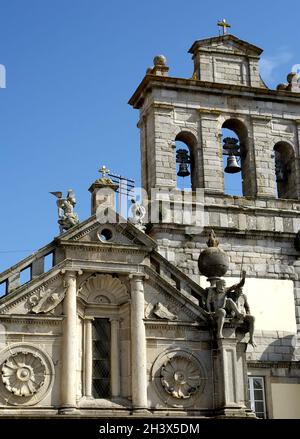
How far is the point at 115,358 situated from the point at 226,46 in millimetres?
11658

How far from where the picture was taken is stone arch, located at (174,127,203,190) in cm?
2647

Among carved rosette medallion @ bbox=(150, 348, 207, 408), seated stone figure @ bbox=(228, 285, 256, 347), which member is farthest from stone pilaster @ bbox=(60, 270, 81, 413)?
seated stone figure @ bbox=(228, 285, 256, 347)

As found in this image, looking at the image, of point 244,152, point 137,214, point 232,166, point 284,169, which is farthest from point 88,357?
point 284,169

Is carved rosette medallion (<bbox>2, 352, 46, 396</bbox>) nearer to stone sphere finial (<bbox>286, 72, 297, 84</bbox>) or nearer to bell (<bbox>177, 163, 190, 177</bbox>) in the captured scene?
bell (<bbox>177, 163, 190, 177</bbox>)

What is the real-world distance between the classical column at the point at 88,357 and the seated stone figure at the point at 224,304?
2.86 m

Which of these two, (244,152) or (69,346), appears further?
(244,152)

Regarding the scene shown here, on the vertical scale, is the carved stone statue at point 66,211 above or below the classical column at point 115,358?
above

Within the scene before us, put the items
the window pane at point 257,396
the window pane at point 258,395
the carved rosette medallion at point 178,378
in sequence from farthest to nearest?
the window pane at point 258,395
the window pane at point 257,396
the carved rosette medallion at point 178,378

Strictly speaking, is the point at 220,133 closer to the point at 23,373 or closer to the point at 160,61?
the point at 160,61

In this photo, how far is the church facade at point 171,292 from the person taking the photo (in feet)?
66.6

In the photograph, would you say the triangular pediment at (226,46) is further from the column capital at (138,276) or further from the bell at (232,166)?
the column capital at (138,276)

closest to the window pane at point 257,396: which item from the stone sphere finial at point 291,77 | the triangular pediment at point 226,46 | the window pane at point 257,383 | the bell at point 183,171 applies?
the window pane at point 257,383

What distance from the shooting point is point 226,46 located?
28203 mm
